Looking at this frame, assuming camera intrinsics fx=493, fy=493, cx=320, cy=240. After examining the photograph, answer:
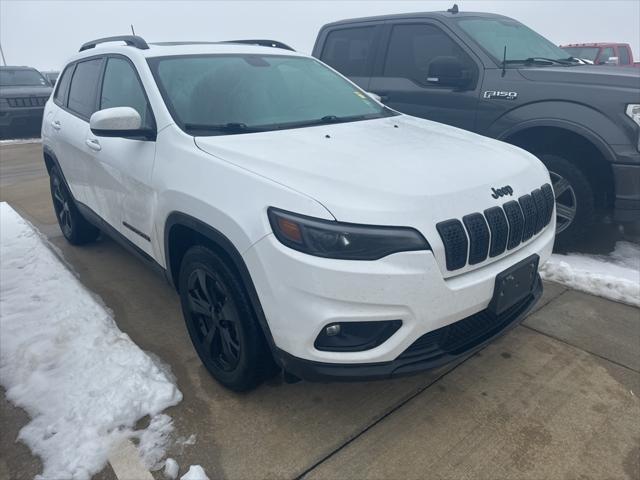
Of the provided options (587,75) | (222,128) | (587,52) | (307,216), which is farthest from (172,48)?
(587,52)

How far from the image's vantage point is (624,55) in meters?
10.7

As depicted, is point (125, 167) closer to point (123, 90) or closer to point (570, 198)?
point (123, 90)

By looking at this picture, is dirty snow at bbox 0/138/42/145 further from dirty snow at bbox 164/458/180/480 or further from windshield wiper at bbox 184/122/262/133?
dirty snow at bbox 164/458/180/480

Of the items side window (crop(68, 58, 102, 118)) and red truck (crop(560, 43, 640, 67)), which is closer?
side window (crop(68, 58, 102, 118))

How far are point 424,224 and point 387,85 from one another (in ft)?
11.3

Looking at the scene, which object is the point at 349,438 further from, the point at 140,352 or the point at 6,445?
the point at 6,445

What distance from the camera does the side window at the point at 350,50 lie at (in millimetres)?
5191

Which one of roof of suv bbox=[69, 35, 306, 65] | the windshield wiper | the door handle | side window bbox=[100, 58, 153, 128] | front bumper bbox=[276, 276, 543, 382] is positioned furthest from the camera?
the door handle

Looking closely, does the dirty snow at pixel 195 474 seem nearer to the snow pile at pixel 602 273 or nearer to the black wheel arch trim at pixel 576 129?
the snow pile at pixel 602 273

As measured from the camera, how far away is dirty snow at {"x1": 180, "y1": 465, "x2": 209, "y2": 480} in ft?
6.56

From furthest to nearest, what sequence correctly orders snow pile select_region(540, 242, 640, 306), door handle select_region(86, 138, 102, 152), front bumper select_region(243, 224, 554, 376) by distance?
snow pile select_region(540, 242, 640, 306)
door handle select_region(86, 138, 102, 152)
front bumper select_region(243, 224, 554, 376)

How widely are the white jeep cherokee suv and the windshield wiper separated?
0.04ft

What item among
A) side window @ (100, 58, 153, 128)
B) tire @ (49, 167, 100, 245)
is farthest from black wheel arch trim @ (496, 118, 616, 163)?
tire @ (49, 167, 100, 245)

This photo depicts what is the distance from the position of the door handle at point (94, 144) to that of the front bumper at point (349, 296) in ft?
6.21
